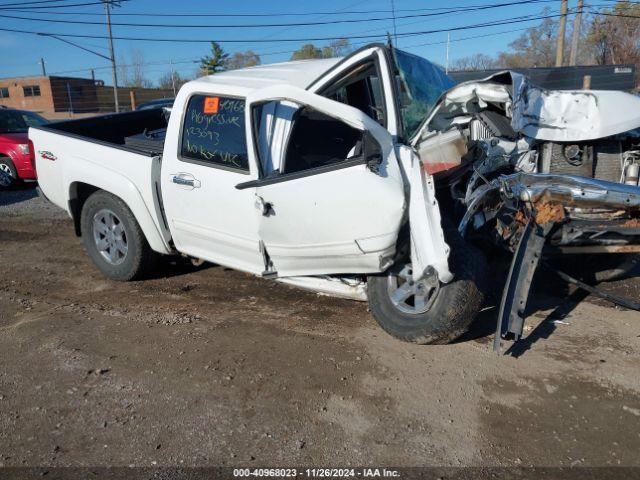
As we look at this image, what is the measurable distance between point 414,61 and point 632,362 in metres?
2.95

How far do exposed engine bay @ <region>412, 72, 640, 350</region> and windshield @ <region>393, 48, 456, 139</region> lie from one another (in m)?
0.10

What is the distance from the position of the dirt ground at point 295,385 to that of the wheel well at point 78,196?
975 mm

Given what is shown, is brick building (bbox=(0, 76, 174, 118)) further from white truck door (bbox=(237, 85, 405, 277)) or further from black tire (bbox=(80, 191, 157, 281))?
white truck door (bbox=(237, 85, 405, 277))

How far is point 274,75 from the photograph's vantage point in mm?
4398

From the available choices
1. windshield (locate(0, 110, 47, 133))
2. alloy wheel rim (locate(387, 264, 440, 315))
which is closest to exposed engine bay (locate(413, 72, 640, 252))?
alloy wheel rim (locate(387, 264, 440, 315))

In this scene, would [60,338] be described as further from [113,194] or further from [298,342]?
[298,342]

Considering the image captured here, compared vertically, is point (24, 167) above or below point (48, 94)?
below

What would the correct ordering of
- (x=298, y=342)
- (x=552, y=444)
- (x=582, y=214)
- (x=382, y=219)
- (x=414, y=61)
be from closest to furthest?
(x=552, y=444) < (x=382, y=219) < (x=582, y=214) < (x=298, y=342) < (x=414, y=61)

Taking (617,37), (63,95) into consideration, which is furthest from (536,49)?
(63,95)

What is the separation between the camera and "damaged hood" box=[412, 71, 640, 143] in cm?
412

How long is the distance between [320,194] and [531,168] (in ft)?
6.35

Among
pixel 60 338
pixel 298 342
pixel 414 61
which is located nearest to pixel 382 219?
pixel 298 342

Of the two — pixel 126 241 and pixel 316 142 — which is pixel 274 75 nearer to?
pixel 316 142

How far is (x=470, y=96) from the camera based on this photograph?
14.2 feet
